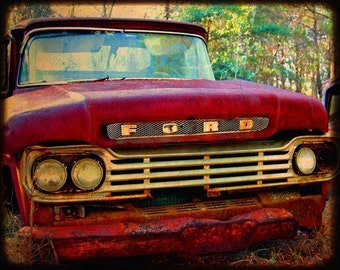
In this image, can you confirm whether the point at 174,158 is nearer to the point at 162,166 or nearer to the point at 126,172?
the point at 162,166

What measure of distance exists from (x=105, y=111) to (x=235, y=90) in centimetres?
94

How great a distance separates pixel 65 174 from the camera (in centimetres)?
248

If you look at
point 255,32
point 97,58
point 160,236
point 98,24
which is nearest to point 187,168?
point 160,236

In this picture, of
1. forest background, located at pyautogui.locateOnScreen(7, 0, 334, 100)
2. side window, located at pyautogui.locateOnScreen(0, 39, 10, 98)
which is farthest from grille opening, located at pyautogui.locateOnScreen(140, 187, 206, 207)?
forest background, located at pyautogui.locateOnScreen(7, 0, 334, 100)

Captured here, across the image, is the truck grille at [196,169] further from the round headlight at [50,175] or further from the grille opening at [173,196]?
the round headlight at [50,175]

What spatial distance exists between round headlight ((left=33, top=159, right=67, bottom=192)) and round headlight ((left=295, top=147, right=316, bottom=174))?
157cm

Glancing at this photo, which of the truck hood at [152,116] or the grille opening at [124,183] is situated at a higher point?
the truck hood at [152,116]

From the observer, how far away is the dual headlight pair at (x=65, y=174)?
2.45 m

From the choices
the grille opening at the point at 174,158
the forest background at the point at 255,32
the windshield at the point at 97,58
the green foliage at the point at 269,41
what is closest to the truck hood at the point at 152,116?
the grille opening at the point at 174,158

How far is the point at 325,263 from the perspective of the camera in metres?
3.13

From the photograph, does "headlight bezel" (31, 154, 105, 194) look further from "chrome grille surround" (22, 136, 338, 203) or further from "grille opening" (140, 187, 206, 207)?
"grille opening" (140, 187, 206, 207)

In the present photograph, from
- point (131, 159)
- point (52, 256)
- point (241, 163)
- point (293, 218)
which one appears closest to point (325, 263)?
point (293, 218)

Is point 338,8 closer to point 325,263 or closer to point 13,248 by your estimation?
point 325,263

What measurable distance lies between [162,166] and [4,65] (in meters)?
2.26
